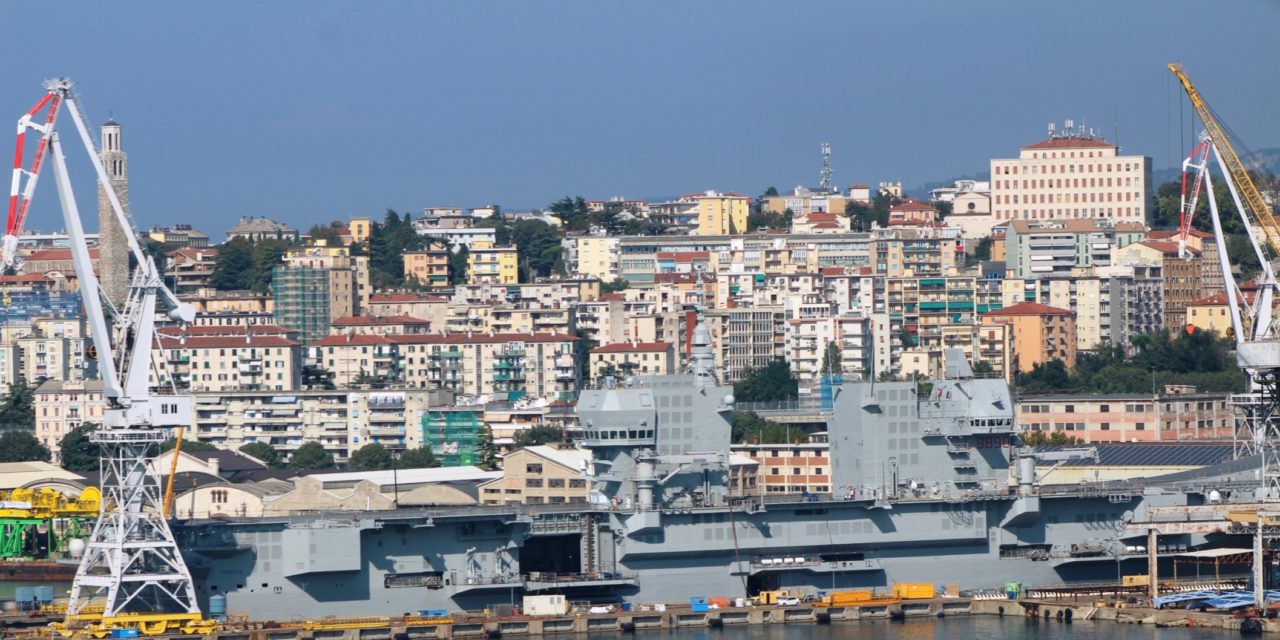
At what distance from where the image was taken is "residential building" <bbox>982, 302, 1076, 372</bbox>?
98562 millimetres

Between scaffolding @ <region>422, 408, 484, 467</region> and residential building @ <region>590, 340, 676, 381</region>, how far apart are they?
9.79 meters

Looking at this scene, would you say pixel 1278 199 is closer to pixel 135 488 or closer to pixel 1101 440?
pixel 1101 440

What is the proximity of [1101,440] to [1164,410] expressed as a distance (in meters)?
2.26

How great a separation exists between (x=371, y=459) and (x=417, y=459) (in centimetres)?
166

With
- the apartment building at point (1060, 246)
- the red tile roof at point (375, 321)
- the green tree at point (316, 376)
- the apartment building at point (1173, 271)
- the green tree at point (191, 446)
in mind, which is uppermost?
the apartment building at point (1060, 246)

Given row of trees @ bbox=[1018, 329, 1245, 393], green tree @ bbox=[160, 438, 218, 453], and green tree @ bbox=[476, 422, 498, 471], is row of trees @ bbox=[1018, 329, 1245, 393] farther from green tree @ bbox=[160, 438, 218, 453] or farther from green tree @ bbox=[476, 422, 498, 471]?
green tree @ bbox=[160, 438, 218, 453]

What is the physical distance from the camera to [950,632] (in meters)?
46.6

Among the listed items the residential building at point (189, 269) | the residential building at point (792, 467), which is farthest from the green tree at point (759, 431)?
the residential building at point (189, 269)

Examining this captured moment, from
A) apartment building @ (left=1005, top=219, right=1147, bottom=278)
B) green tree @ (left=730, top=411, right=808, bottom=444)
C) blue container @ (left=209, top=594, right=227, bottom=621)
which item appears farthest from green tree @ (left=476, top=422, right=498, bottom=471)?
blue container @ (left=209, top=594, right=227, bottom=621)

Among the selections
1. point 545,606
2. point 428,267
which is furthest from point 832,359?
point 545,606

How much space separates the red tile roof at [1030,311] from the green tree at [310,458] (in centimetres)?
2814

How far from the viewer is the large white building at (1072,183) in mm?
125500

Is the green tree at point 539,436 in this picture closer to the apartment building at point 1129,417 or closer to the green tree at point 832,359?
the green tree at point 832,359

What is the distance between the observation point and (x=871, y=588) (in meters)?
49.6
